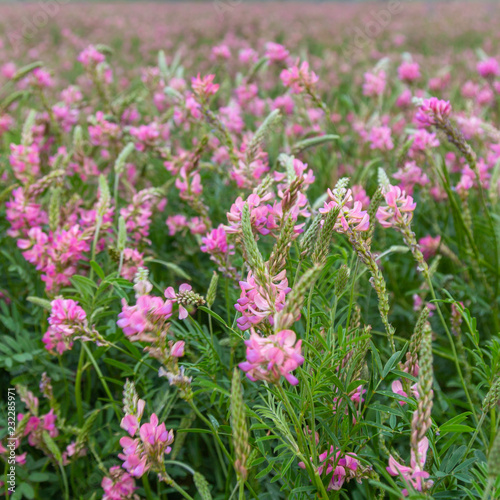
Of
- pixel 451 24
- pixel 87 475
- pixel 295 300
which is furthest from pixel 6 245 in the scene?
pixel 451 24

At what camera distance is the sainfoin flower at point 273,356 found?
2.32ft

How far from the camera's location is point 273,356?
0.71 metres

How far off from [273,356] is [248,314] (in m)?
0.17

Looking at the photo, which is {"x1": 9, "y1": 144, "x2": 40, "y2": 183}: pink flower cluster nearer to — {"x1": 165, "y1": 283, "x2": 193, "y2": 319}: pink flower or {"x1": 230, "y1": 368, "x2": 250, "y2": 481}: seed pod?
{"x1": 165, "y1": 283, "x2": 193, "y2": 319}: pink flower

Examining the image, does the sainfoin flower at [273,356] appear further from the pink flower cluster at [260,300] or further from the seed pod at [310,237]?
the seed pod at [310,237]

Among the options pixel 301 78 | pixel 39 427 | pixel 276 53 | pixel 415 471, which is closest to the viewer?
pixel 415 471

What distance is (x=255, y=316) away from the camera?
2.80 ft

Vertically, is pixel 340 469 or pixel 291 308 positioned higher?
pixel 291 308

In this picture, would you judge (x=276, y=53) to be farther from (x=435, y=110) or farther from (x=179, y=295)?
(x=179, y=295)

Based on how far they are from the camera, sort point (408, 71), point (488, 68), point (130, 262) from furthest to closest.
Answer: point (488, 68), point (408, 71), point (130, 262)

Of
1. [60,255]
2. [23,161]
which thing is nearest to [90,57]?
[23,161]

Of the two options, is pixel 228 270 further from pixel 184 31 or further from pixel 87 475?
pixel 184 31

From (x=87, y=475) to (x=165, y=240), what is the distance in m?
0.89

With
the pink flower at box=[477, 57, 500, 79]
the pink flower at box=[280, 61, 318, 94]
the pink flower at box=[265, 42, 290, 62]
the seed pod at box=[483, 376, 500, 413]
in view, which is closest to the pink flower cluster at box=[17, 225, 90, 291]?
the pink flower at box=[280, 61, 318, 94]
